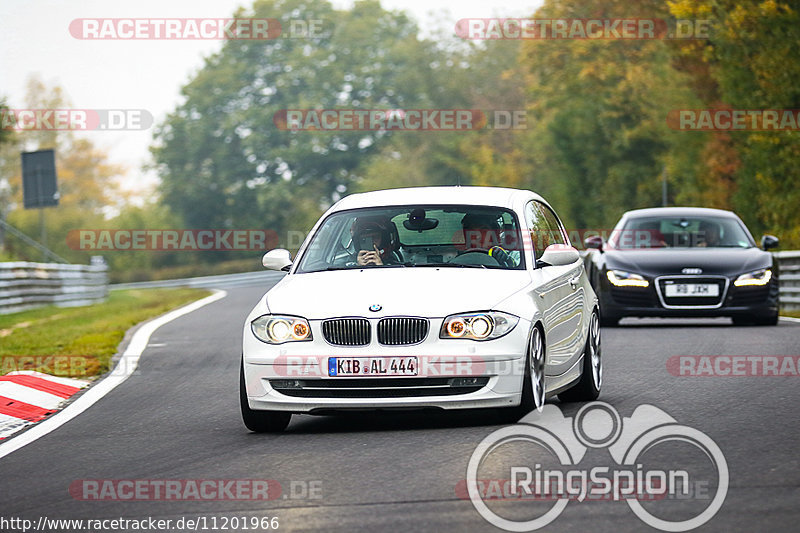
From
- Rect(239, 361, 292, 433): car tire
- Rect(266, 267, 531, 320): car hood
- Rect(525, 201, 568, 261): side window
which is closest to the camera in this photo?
Rect(266, 267, 531, 320): car hood

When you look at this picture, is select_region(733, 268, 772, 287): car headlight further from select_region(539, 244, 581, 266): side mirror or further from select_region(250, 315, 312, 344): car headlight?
select_region(250, 315, 312, 344): car headlight

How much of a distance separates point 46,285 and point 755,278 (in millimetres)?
20183

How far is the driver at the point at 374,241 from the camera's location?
10172 mm

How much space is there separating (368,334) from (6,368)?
675 centimetres

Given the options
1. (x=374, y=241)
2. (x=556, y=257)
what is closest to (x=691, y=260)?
(x=556, y=257)

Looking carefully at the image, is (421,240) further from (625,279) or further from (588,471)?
(625,279)

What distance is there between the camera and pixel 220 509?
6727 mm

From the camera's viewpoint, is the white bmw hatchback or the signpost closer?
the white bmw hatchback

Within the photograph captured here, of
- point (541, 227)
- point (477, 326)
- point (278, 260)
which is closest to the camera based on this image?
point (477, 326)

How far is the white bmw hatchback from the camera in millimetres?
9047

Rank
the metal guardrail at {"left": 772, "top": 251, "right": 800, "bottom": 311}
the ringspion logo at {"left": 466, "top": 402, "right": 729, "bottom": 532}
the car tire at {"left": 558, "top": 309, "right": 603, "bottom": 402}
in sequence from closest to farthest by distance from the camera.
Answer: the ringspion logo at {"left": 466, "top": 402, "right": 729, "bottom": 532}, the car tire at {"left": 558, "top": 309, "right": 603, "bottom": 402}, the metal guardrail at {"left": 772, "top": 251, "right": 800, "bottom": 311}

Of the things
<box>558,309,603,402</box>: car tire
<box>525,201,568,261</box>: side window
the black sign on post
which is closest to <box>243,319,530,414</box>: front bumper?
<box>525,201,568,261</box>: side window

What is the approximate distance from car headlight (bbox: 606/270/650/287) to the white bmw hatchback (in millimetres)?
8299

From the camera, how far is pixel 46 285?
1348 inches
